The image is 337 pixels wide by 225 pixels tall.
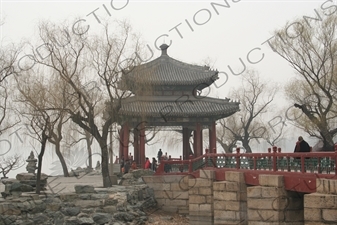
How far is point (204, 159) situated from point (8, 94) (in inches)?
331

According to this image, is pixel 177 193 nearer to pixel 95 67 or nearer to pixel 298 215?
pixel 95 67

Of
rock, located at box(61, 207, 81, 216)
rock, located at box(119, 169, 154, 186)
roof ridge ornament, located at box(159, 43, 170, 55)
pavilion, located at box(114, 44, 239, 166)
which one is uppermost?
roof ridge ornament, located at box(159, 43, 170, 55)

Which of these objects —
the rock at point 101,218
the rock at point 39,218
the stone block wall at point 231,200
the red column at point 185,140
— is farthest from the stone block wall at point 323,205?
the red column at point 185,140

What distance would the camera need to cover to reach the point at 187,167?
21.2 meters

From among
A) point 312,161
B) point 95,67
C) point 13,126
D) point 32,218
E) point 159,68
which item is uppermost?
point 159,68

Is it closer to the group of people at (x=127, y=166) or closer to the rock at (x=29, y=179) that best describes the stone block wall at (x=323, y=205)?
the rock at (x=29, y=179)

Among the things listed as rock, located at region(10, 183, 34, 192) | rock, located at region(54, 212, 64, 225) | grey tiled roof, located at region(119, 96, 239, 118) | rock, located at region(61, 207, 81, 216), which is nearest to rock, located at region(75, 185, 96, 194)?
rock, located at region(61, 207, 81, 216)

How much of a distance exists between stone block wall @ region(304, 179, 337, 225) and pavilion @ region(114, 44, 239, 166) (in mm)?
12571

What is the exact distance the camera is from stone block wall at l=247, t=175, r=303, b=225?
493 inches

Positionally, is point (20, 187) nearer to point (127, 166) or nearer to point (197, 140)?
point (127, 166)

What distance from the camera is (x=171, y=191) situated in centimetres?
2055

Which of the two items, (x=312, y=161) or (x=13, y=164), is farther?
(x=13, y=164)

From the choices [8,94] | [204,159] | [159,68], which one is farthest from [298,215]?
[159,68]

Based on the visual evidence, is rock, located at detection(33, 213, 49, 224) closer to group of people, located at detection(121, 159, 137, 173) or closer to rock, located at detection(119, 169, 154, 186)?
rock, located at detection(119, 169, 154, 186)
